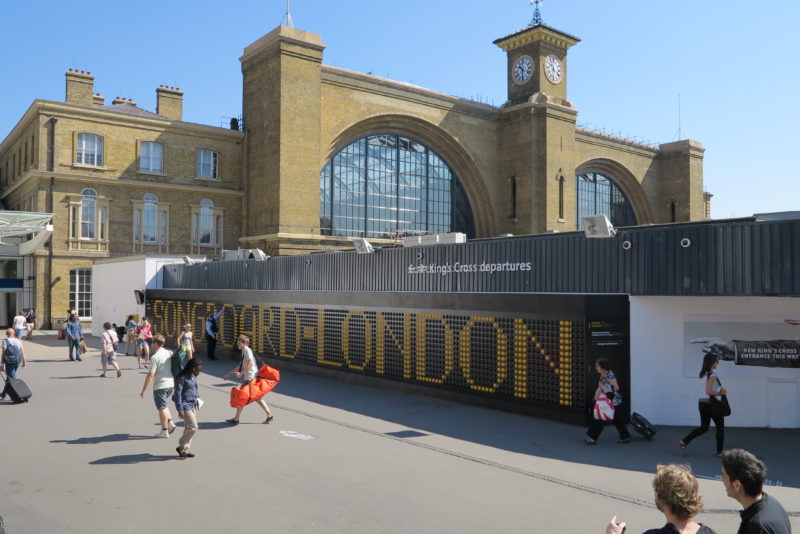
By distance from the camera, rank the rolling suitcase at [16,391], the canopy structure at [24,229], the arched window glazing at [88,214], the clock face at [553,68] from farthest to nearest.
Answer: the clock face at [553,68]
the arched window glazing at [88,214]
the canopy structure at [24,229]
the rolling suitcase at [16,391]

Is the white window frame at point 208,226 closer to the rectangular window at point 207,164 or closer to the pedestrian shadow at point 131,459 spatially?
the rectangular window at point 207,164

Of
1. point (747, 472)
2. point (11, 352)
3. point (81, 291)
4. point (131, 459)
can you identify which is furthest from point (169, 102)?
point (747, 472)

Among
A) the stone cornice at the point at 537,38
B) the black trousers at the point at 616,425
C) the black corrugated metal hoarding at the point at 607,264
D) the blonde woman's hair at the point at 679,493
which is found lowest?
the black trousers at the point at 616,425

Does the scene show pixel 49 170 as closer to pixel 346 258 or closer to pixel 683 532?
pixel 346 258

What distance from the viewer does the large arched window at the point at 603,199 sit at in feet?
172

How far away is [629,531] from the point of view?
6934mm

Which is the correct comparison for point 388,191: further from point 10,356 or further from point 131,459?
point 131,459

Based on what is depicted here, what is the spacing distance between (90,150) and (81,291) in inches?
305

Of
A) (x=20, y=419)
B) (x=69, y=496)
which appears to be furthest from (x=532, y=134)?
(x=69, y=496)

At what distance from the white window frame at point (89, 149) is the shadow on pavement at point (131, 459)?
29815mm

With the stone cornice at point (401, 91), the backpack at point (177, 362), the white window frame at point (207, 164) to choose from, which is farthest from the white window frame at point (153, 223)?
the backpack at point (177, 362)

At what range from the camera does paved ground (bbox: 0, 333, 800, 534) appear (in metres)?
7.27

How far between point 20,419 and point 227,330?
11.2m

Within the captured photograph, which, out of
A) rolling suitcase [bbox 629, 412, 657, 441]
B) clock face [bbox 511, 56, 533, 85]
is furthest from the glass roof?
clock face [bbox 511, 56, 533, 85]
